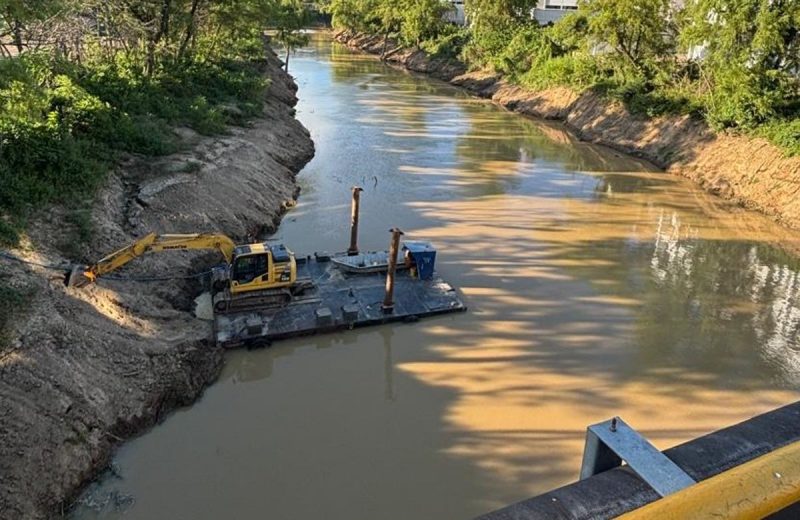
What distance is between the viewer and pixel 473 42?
5981 cm

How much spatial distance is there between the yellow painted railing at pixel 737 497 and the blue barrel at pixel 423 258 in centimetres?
1501

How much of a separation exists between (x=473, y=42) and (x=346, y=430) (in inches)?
2138

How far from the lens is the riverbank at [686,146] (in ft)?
83.3

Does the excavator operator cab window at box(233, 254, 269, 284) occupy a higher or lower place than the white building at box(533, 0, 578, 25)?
lower

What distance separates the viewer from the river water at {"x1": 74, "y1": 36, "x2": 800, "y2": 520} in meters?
10.5

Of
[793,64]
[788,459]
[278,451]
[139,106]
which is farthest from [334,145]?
[788,459]

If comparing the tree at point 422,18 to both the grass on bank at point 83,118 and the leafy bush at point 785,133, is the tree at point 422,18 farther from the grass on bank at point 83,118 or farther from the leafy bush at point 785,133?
the leafy bush at point 785,133

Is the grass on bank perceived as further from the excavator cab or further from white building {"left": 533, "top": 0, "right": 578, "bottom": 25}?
white building {"left": 533, "top": 0, "right": 578, "bottom": 25}

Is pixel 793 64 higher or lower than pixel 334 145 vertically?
higher

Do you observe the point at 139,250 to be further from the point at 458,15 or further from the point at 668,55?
the point at 458,15

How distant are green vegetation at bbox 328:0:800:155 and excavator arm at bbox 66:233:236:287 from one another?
76.6 feet

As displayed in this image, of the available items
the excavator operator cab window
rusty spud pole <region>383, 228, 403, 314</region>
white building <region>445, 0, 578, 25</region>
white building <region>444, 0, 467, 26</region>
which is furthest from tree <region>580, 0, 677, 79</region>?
white building <region>444, 0, 467, 26</region>

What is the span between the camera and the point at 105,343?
12117 millimetres

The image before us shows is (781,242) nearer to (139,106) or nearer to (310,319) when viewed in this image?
(310,319)
